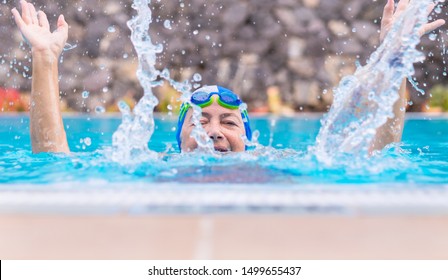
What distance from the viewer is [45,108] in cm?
308

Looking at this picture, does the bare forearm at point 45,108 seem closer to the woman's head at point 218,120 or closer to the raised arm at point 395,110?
the woman's head at point 218,120

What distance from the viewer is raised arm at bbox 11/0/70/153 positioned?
10.1 feet

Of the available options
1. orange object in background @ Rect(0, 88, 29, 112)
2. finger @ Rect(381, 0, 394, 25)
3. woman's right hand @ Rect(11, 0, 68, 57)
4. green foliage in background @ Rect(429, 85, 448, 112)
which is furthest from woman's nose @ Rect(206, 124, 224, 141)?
green foliage in background @ Rect(429, 85, 448, 112)

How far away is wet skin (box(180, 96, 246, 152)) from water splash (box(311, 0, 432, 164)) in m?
0.44

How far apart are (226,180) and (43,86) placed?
1143 mm

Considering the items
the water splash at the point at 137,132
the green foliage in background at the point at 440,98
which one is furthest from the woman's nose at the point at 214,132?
the green foliage in background at the point at 440,98

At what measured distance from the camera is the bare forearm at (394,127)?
3.22 m

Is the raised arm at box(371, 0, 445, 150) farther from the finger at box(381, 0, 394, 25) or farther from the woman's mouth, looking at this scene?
the woman's mouth

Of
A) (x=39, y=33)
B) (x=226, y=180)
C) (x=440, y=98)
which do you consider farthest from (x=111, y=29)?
(x=226, y=180)

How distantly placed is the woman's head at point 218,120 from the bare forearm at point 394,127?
0.74 meters

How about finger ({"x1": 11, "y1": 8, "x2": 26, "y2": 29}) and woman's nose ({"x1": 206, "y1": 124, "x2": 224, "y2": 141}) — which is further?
woman's nose ({"x1": 206, "y1": 124, "x2": 224, "y2": 141})

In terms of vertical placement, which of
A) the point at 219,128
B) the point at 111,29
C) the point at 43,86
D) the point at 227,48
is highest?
the point at 111,29

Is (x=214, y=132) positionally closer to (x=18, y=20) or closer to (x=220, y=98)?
(x=220, y=98)
